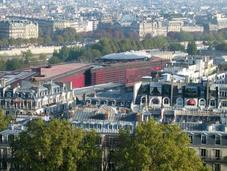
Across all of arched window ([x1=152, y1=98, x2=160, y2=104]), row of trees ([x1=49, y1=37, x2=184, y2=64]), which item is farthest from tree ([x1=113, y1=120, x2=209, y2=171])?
row of trees ([x1=49, y1=37, x2=184, y2=64])

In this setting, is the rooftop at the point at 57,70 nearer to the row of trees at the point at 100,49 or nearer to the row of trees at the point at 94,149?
the row of trees at the point at 100,49

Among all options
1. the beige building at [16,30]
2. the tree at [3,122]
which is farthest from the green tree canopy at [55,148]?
the beige building at [16,30]

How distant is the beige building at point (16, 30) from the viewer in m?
131

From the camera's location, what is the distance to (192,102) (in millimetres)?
48750

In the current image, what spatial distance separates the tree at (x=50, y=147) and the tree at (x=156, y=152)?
2099 millimetres

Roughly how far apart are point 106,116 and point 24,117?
5149mm

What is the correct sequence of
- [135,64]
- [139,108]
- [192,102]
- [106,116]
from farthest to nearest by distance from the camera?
[135,64]
[192,102]
[139,108]
[106,116]

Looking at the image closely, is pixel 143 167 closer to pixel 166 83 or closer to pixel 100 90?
pixel 166 83

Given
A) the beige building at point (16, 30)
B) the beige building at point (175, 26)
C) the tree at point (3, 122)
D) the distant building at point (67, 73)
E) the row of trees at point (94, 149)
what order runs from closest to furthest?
the row of trees at point (94, 149), the tree at point (3, 122), the distant building at point (67, 73), the beige building at point (16, 30), the beige building at point (175, 26)

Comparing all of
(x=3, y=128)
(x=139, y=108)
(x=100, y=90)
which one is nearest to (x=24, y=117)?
(x=3, y=128)

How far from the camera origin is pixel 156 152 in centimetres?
3359

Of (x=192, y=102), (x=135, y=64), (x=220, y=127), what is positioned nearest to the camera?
(x=220, y=127)

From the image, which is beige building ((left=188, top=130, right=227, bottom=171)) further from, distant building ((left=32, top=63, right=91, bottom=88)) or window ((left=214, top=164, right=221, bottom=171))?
distant building ((left=32, top=63, right=91, bottom=88))

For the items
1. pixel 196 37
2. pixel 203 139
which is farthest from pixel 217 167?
pixel 196 37
